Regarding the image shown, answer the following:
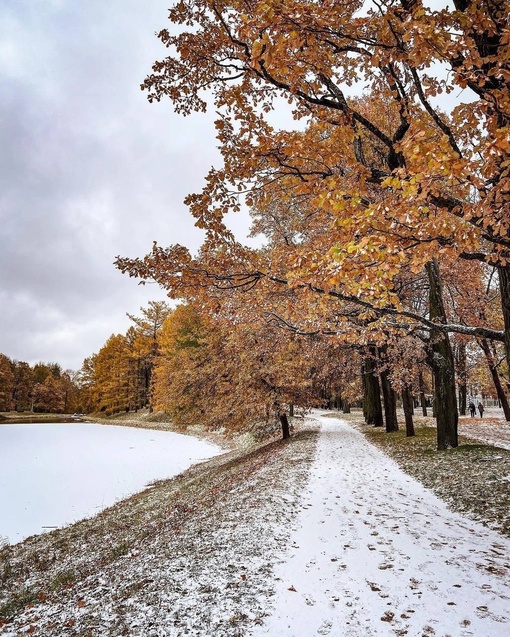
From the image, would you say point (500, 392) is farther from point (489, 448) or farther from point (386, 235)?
point (386, 235)

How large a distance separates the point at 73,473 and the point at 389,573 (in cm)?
1608

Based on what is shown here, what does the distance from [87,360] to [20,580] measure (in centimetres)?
6869

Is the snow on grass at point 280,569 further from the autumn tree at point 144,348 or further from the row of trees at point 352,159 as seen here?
the autumn tree at point 144,348

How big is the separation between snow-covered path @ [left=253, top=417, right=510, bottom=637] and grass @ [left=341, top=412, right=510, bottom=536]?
423mm

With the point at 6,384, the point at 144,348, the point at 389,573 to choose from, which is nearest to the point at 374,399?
the point at 389,573

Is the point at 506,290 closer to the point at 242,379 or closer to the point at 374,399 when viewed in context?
the point at 242,379

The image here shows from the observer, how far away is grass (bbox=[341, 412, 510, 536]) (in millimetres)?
6738

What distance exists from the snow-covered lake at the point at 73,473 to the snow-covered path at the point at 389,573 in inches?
343

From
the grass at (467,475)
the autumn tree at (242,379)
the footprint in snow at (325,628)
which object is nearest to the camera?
the footprint in snow at (325,628)

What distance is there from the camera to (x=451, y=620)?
142 inches

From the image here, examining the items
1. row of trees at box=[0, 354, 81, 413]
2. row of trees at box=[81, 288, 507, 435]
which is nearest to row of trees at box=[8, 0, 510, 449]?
row of trees at box=[81, 288, 507, 435]

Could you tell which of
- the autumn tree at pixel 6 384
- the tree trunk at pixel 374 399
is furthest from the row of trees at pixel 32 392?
the tree trunk at pixel 374 399

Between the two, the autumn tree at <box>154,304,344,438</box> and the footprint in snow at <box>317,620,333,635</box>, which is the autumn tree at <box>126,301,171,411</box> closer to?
the autumn tree at <box>154,304,344,438</box>

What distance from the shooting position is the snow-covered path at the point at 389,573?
3611 millimetres
